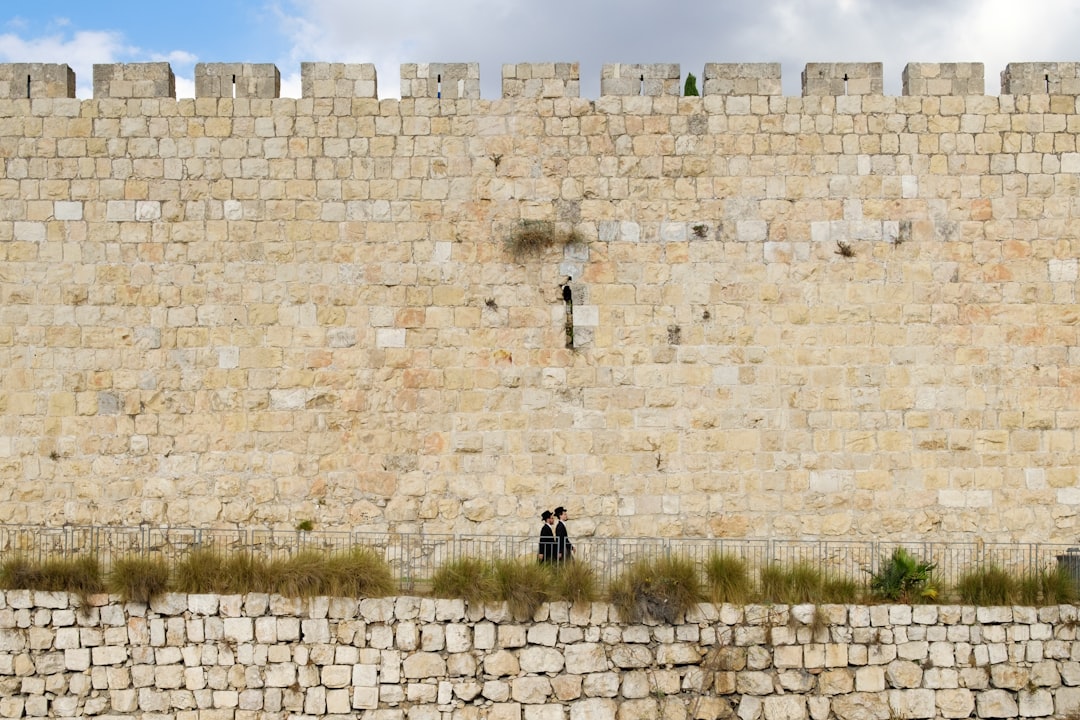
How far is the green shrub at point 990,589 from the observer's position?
8.38 m

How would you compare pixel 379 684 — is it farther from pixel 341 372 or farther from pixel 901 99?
pixel 901 99

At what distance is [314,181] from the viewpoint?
10297mm

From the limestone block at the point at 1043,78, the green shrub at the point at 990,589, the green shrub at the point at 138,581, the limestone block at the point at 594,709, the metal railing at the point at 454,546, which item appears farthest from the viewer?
the limestone block at the point at 1043,78

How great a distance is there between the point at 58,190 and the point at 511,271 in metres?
4.35

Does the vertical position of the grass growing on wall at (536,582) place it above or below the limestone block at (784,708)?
above

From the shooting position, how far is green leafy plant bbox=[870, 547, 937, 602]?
8398 mm

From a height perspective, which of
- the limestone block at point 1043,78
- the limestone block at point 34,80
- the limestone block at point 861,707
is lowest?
the limestone block at point 861,707

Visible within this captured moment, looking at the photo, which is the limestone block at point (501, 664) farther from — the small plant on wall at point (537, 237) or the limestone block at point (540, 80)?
the limestone block at point (540, 80)

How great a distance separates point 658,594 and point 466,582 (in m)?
1.44

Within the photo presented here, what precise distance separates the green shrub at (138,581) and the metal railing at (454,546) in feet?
4.01

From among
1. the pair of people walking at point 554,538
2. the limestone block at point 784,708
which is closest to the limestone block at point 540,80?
the pair of people walking at point 554,538

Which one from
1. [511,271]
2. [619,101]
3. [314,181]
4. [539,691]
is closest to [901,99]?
[619,101]

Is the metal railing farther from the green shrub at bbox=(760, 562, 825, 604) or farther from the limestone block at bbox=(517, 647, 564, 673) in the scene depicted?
the limestone block at bbox=(517, 647, 564, 673)

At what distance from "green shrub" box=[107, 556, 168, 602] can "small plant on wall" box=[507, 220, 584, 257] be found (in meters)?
4.25
